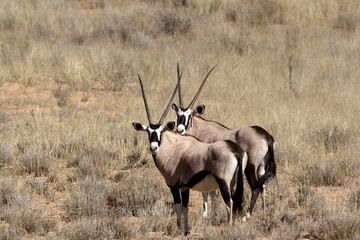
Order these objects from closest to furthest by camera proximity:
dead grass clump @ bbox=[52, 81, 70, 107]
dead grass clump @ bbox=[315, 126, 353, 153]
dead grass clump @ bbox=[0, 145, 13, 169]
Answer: dead grass clump @ bbox=[0, 145, 13, 169], dead grass clump @ bbox=[315, 126, 353, 153], dead grass clump @ bbox=[52, 81, 70, 107]

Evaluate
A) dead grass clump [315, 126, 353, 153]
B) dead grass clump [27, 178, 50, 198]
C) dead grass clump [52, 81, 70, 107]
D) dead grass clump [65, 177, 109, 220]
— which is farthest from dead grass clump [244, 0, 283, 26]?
dead grass clump [65, 177, 109, 220]

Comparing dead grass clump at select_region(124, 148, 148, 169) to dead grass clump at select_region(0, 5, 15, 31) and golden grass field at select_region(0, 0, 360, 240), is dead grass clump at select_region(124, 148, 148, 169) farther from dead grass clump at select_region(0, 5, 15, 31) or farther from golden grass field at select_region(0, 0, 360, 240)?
dead grass clump at select_region(0, 5, 15, 31)

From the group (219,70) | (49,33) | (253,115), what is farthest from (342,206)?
(49,33)

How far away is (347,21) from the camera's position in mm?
18484

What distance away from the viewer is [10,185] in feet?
23.3

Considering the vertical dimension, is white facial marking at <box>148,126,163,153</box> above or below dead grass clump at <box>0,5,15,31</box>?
above

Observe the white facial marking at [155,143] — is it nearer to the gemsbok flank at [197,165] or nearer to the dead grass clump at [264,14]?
the gemsbok flank at [197,165]

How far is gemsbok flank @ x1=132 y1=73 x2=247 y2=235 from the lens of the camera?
5520mm

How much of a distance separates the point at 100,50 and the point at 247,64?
158 inches

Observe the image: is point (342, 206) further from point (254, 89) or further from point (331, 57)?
point (331, 57)

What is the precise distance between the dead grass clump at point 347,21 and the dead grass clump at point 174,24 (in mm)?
5093

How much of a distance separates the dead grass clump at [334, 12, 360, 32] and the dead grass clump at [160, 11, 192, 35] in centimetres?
509

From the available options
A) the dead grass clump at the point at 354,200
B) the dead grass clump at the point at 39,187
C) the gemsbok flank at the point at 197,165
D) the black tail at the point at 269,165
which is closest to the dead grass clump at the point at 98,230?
the gemsbok flank at the point at 197,165

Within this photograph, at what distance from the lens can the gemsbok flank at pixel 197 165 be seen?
18.1 feet
